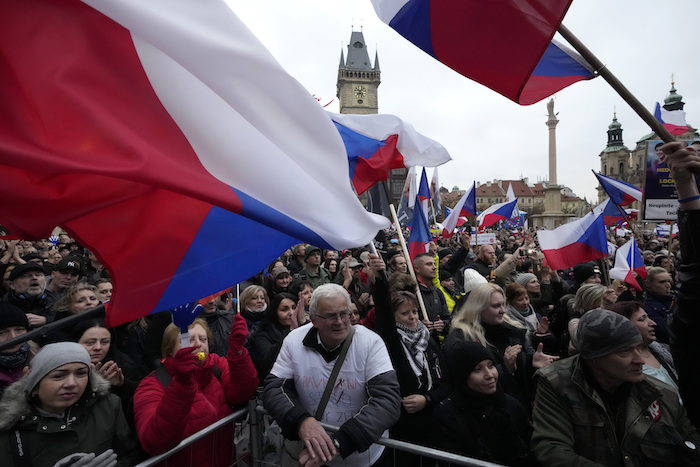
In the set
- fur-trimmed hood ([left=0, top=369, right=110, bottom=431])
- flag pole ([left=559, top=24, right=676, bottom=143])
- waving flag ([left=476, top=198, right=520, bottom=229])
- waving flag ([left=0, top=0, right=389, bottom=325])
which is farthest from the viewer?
waving flag ([left=476, top=198, right=520, bottom=229])

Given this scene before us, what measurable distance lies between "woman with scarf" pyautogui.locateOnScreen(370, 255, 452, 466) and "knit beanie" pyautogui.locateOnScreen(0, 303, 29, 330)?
97.2 inches

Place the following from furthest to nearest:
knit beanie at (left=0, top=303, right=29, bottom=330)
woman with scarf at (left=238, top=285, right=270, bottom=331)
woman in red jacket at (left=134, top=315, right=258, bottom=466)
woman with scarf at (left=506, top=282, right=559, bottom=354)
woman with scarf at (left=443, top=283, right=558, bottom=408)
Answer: woman with scarf at (left=238, top=285, right=270, bottom=331) < woman with scarf at (left=506, top=282, right=559, bottom=354) < woman with scarf at (left=443, top=283, right=558, bottom=408) < knit beanie at (left=0, top=303, right=29, bottom=330) < woman in red jacket at (left=134, top=315, right=258, bottom=466)

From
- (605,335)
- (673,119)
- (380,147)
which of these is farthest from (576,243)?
(605,335)

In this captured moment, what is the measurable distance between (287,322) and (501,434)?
6.36ft

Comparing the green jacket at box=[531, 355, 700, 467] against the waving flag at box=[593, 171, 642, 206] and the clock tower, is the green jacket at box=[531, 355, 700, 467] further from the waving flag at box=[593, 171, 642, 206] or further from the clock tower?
the clock tower

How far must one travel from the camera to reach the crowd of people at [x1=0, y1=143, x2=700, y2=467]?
193 cm

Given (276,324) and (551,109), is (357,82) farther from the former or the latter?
(276,324)

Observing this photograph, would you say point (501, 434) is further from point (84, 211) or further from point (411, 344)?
point (84, 211)

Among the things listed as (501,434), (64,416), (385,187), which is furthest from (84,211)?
(385,187)

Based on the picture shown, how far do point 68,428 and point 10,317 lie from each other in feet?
4.18

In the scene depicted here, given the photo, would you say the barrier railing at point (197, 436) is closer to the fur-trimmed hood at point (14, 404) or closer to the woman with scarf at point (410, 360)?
the fur-trimmed hood at point (14, 404)

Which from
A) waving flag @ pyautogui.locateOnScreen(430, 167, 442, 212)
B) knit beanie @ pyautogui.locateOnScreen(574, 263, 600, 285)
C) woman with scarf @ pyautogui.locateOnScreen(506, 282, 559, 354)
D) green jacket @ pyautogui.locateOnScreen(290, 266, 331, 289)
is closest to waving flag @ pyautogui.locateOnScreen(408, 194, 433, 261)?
green jacket @ pyautogui.locateOnScreen(290, 266, 331, 289)

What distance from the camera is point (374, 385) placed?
2338 mm

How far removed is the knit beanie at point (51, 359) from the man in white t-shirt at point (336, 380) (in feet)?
3.30
